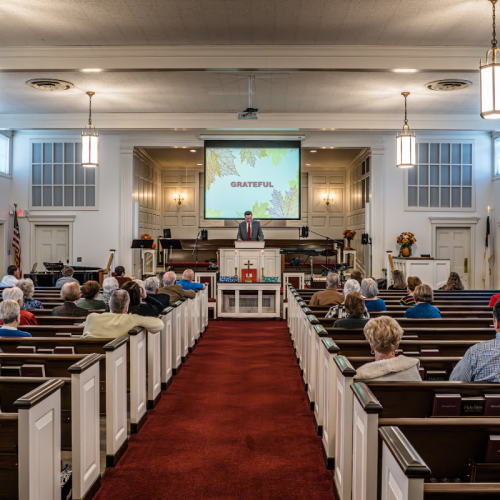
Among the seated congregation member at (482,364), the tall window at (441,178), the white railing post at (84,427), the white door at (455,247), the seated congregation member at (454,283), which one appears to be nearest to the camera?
the seated congregation member at (482,364)

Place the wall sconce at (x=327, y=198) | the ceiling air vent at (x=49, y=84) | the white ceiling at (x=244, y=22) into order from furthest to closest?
1. the wall sconce at (x=327, y=198)
2. the ceiling air vent at (x=49, y=84)
3. the white ceiling at (x=244, y=22)

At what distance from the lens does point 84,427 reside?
9.05ft

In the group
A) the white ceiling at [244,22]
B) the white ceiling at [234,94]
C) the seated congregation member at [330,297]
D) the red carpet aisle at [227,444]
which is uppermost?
the white ceiling at [244,22]

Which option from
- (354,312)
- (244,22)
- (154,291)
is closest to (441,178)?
(244,22)

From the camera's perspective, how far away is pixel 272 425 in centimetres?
410

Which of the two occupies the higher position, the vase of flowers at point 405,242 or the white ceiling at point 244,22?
the white ceiling at point 244,22

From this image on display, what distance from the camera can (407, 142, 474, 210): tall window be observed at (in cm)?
1338

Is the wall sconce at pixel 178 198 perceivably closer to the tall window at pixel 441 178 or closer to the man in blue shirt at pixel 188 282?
the tall window at pixel 441 178

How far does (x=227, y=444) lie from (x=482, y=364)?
185 cm

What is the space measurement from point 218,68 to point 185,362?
12.7 ft

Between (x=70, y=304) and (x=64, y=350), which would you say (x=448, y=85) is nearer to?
(x=70, y=304)

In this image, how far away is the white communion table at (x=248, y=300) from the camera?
970cm

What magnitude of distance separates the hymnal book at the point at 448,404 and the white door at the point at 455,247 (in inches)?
463

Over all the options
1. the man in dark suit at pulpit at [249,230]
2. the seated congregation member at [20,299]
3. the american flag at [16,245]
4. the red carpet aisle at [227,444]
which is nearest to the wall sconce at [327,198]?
the man in dark suit at pulpit at [249,230]
